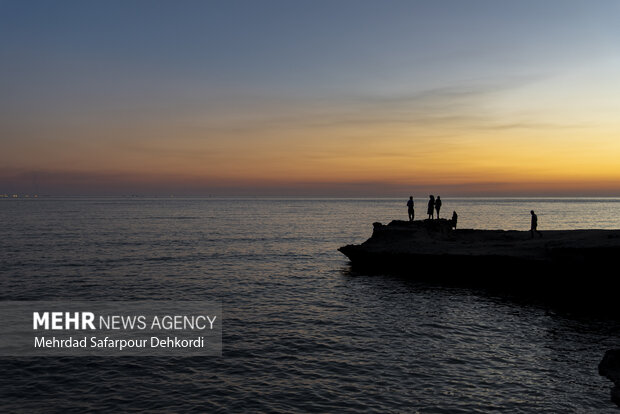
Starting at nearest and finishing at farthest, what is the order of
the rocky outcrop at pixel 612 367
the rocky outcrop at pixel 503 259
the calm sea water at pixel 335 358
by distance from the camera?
the calm sea water at pixel 335 358 → the rocky outcrop at pixel 612 367 → the rocky outcrop at pixel 503 259

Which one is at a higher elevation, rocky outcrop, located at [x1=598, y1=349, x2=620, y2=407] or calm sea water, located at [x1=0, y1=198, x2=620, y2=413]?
rocky outcrop, located at [x1=598, y1=349, x2=620, y2=407]

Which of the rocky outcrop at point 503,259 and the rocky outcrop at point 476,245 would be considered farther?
the rocky outcrop at point 476,245

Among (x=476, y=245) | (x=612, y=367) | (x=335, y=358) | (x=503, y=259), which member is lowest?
(x=335, y=358)

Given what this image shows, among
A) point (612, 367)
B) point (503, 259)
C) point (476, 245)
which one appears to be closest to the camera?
point (612, 367)

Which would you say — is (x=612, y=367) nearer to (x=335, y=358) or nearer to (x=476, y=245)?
(x=335, y=358)

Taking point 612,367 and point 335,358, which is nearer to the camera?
point 612,367

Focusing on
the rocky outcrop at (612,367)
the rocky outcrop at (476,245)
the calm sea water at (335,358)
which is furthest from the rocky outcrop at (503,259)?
the rocky outcrop at (612,367)

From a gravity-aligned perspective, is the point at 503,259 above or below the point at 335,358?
above

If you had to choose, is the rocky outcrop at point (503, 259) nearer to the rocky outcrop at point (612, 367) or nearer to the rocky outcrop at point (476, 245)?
A: the rocky outcrop at point (476, 245)

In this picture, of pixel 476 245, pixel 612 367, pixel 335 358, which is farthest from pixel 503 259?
pixel 335 358

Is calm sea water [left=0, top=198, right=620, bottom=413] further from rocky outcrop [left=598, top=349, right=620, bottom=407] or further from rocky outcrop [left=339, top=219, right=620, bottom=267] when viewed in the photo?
rocky outcrop [left=339, top=219, right=620, bottom=267]

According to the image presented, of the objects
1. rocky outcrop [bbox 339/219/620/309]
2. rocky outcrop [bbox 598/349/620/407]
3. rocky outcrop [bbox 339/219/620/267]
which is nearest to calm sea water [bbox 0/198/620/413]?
rocky outcrop [bbox 598/349/620/407]

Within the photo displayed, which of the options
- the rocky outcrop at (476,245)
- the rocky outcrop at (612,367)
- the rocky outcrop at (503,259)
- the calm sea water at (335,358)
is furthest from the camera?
the rocky outcrop at (476,245)

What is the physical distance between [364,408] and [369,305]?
12.5 metres
